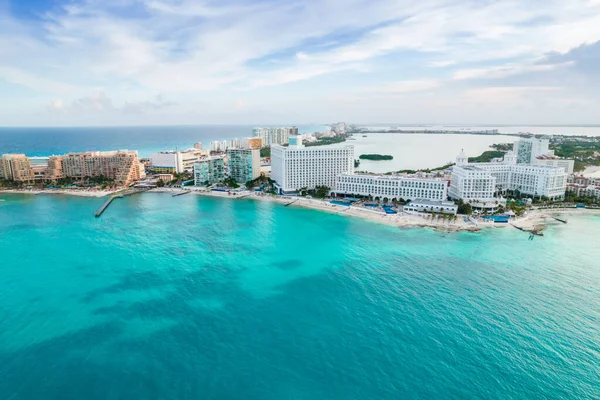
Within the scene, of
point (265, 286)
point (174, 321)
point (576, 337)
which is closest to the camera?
point (576, 337)

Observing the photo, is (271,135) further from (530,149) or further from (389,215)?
(389,215)

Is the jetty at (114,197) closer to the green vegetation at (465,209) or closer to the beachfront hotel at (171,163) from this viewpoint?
the beachfront hotel at (171,163)

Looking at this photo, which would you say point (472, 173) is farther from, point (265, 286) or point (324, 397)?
point (324, 397)

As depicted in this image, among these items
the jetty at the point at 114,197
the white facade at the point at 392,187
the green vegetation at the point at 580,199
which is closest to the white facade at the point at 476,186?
the white facade at the point at 392,187

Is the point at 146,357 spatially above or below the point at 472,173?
below

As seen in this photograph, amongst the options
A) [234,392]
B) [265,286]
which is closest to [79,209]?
[265,286]

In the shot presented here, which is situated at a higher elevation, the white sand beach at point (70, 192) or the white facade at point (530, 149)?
the white facade at point (530, 149)

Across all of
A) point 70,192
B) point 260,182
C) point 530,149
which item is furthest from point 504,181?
point 70,192
